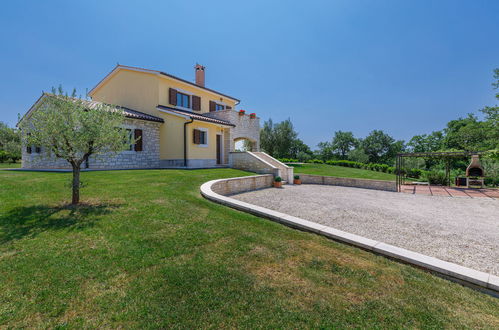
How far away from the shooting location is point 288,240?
401 centimetres

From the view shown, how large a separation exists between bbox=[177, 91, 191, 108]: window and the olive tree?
12.9m

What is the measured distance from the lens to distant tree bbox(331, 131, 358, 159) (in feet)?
202

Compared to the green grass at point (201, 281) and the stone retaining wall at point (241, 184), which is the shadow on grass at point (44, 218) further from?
the stone retaining wall at point (241, 184)

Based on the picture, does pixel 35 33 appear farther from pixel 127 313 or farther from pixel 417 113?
pixel 417 113

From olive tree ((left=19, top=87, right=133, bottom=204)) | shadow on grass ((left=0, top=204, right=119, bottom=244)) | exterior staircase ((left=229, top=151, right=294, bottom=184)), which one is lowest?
shadow on grass ((left=0, top=204, right=119, bottom=244))

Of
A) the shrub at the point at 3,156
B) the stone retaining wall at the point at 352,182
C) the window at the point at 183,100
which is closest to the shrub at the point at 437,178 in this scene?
the stone retaining wall at the point at 352,182

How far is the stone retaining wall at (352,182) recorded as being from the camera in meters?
13.6

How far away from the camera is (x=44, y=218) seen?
14.4 ft

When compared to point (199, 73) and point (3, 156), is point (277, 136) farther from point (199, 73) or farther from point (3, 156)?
point (3, 156)

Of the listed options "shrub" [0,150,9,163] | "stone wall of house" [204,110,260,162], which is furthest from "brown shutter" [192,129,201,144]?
"shrub" [0,150,9,163]

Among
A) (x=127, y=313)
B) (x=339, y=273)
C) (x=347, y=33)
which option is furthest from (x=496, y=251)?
(x=347, y=33)

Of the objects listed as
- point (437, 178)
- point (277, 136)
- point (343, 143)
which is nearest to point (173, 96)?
point (277, 136)

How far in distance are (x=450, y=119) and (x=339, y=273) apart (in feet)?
186

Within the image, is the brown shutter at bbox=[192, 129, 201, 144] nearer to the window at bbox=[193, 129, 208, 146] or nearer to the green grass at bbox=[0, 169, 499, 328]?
the window at bbox=[193, 129, 208, 146]
